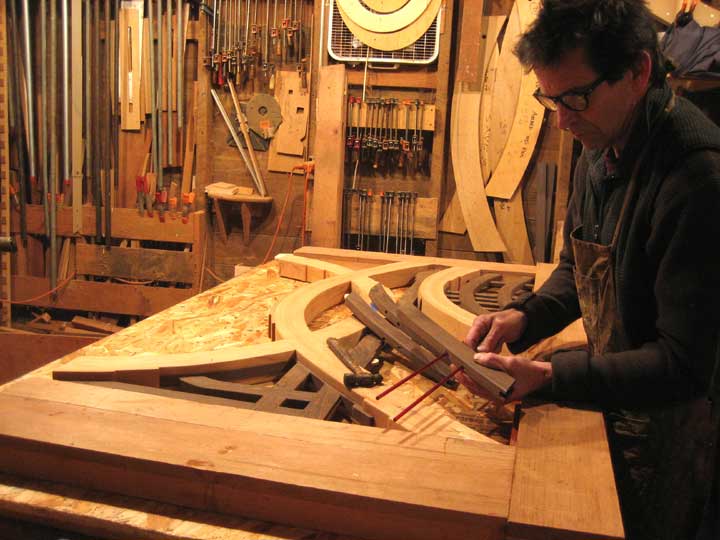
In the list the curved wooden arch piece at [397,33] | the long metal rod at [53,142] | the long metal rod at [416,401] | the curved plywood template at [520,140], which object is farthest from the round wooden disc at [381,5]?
the long metal rod at [416,401]

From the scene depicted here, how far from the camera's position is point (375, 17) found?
4.79 meters

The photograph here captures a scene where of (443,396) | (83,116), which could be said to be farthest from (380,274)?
(83,116)

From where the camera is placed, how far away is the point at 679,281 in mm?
1325

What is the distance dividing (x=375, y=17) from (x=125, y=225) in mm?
2837

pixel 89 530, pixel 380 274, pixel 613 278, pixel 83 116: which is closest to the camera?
pixel 89 530

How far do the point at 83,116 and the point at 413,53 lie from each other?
3012 mm

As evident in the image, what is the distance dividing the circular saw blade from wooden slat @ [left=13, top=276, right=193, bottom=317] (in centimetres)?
160

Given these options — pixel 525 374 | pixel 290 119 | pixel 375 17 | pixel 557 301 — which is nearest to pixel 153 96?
pixel 290 119

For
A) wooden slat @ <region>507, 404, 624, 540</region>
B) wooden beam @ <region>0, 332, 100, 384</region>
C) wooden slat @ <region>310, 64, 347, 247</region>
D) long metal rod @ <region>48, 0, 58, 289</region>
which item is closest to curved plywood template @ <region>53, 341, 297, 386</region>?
wooden slat @ <region>507, 404, 624, 540</region>

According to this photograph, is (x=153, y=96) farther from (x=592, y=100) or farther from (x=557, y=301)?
(x=592, y=100)

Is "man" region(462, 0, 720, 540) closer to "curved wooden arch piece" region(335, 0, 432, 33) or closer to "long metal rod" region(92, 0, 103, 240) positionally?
"curved wooden arch piece" region(335, 0, 432, 33)

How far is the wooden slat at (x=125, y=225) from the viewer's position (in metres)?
5.43

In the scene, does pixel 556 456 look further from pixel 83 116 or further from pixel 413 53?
pixel 83 116

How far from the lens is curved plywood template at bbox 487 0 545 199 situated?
15.5ft
